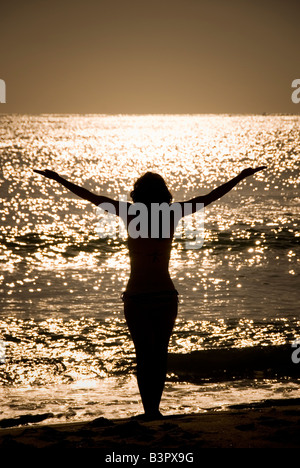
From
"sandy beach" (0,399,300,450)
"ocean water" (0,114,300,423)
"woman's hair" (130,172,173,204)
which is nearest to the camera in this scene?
"sandy beach" (0,399,300,450)

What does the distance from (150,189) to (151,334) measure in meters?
1.25

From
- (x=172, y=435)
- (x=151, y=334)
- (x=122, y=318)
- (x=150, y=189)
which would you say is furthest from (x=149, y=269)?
(x=122, y=318)

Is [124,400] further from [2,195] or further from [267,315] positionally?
[2,195]

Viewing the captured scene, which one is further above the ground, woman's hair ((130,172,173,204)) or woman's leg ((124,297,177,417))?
woman's hair ((130,172,173,204))

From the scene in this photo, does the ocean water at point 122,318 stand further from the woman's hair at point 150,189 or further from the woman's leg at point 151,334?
the woman's hair at point 150,189

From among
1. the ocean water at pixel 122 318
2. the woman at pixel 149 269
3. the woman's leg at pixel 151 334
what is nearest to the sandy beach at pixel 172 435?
the woman's leg at pixel 151 334

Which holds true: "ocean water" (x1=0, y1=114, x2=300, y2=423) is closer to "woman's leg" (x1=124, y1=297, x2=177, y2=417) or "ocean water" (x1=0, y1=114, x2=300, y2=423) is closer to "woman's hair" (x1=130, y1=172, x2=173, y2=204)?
"woman's leg" (x1=124, y1=297, x2=177, y2=417)

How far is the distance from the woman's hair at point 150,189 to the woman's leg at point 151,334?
87 centimetres

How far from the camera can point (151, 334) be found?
6094mm

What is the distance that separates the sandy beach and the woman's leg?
386 mm

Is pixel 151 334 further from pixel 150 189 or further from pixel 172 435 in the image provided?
pixel 150 189

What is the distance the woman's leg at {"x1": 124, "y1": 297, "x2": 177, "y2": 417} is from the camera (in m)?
6.05

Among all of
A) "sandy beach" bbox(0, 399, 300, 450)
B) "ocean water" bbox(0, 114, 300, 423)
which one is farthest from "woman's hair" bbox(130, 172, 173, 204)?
"ocean water" bbox(0, 114, 300, 423)
